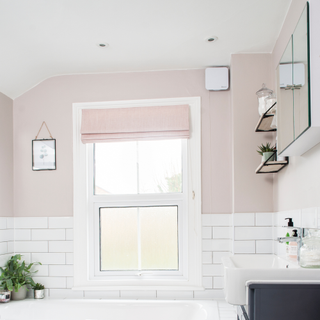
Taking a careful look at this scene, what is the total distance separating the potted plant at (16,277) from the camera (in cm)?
295

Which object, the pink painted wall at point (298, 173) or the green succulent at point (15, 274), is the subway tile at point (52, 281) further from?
the pink painted wall at point (298, 173)

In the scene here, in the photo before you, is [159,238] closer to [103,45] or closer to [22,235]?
[22,235]

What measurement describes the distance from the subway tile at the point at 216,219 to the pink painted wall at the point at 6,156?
1610 millimetres

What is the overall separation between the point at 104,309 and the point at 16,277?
75 centimetres

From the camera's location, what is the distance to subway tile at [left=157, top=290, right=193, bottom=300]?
2975mm

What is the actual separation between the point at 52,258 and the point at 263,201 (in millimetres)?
1759

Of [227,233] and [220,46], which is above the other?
[220,46]

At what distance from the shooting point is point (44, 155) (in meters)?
3.21

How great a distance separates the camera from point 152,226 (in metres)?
3.15

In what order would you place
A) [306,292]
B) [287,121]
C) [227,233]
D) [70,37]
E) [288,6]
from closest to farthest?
1. [306,292]
2. [287,121]
3. [288,6]
4. [70,37]
5. [227,233]

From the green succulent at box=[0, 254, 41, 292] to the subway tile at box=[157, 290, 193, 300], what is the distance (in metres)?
1.02

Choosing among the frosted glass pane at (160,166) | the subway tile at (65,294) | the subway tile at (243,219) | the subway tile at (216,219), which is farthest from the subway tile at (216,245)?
the subway tile at (65,294)

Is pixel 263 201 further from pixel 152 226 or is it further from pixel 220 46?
pixel 220 46

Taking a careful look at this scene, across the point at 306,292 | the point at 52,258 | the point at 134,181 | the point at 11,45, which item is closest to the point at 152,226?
the point at 134,181
